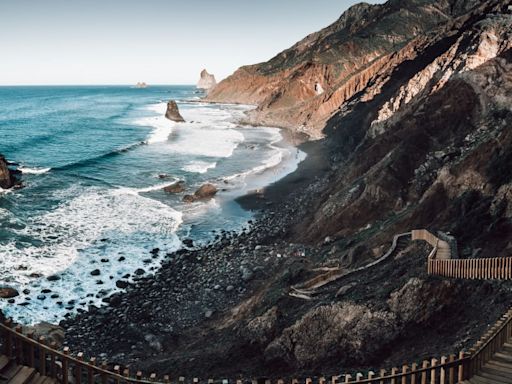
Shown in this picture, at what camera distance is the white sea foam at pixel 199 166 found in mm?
57053

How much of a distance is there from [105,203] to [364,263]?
97.0ft

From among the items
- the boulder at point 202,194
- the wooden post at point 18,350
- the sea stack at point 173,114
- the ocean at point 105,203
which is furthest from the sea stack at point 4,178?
the sea stack at point 173,114

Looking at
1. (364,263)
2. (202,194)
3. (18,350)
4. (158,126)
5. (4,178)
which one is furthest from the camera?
(158,126)

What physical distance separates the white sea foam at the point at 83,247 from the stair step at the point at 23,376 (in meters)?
17.2

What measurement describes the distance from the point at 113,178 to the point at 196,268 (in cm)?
2811

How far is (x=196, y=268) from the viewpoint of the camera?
28500 millimetres

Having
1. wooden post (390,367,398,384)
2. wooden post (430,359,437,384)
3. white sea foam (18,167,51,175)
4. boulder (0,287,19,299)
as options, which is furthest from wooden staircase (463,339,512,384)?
white sea foam (18,167,51,175)

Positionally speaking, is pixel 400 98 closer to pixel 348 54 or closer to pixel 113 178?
pixel 113 178

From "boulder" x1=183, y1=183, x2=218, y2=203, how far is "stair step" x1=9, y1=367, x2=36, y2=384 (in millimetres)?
36823

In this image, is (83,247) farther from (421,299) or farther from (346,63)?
(346,63)

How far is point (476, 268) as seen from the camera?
13414 mm

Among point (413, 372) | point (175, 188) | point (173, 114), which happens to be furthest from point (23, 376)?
point (173, 114)

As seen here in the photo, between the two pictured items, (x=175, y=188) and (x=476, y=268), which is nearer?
(x=476, y=268)

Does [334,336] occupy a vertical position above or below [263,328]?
above
